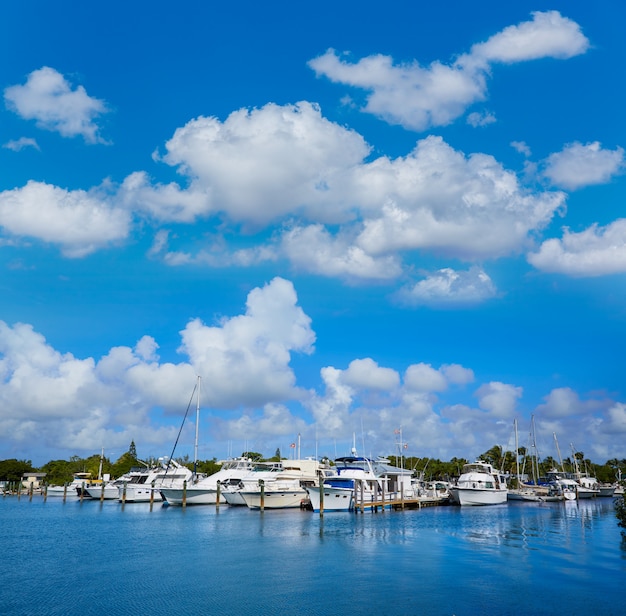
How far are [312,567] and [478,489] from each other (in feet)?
181

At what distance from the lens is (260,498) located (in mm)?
74188

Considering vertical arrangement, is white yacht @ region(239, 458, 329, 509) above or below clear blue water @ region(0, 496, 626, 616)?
above

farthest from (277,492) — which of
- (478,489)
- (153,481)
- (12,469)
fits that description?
(12,469)

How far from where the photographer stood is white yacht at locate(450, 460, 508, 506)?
275ft

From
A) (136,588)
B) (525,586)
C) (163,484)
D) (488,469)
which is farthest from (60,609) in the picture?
(488,469)

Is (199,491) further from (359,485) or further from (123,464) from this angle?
(123,464)

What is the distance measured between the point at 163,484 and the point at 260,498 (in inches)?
763

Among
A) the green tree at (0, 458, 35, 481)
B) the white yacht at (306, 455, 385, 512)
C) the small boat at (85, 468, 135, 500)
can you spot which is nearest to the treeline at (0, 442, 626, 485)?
the green tree at (0, 458, 35, 481)

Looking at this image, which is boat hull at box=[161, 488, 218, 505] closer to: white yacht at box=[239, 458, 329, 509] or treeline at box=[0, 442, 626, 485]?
white yacht at box=[239, 458, 329, 509]

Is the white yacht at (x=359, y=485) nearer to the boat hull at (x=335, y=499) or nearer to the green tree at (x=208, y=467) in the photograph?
the boat hull at (x=335, y=499)

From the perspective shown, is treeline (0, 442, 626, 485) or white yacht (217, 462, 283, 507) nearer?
white yacht (217, 462, 283, 507)

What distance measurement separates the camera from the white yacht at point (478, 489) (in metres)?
83.9

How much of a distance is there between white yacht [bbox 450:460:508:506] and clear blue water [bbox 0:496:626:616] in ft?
76.4

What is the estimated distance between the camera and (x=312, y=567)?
35.0 metres
